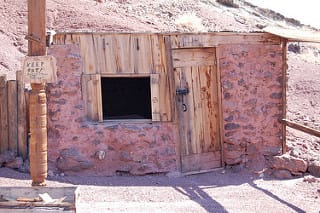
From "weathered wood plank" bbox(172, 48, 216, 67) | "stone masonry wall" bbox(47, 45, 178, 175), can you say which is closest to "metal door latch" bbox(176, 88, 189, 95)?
"weathered wood plank" bbox(172, 48, 216, 67)

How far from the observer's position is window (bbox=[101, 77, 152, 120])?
1414 cm

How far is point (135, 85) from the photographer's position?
47.8 feet

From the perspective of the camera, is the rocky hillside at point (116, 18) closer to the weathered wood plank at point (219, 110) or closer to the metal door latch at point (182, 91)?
the metal door latch at point (182, 91)

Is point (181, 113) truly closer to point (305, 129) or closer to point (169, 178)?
point (169, 178)

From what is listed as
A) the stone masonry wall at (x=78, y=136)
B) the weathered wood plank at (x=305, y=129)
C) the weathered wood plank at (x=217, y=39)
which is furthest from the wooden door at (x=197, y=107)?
the weathered wood plank at (x=305, y=129)

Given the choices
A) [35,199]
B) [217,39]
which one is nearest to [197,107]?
[217,39]

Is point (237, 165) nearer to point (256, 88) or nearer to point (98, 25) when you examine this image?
point (256, 88)

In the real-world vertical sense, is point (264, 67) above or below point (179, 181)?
above

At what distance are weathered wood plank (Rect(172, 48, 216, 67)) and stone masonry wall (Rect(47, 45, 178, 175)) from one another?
1289 millimetres

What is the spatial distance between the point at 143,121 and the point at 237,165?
1847mm

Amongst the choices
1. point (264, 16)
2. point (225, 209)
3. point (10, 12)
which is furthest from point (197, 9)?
point (225, 209)

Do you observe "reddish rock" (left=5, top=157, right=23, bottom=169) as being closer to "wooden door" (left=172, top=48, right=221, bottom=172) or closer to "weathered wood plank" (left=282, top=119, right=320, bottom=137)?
"wooden door" (left=172, top=48, right=221, bottom=172)

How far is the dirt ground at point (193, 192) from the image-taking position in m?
7.73

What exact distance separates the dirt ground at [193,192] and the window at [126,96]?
4.89 m
